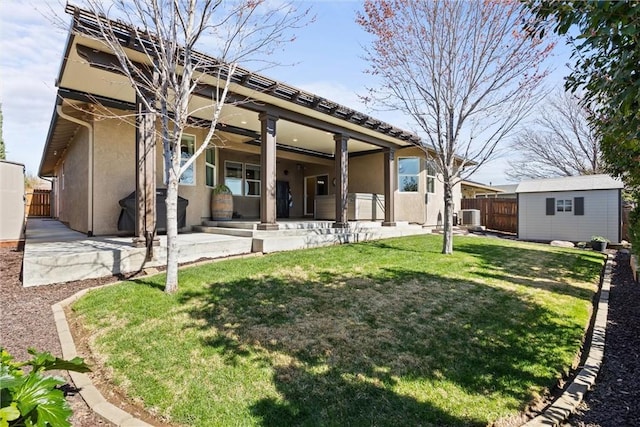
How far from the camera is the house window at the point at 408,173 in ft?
48.6

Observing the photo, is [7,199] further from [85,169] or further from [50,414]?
[50,414]

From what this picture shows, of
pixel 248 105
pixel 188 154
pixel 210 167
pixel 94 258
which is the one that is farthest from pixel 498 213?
pixel 94 258

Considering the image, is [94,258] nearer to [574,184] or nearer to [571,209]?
[571,209]

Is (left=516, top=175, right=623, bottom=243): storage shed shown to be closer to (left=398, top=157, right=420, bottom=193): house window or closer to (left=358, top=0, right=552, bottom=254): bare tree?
(left=398, top=157, right=420, bottom=193): house window

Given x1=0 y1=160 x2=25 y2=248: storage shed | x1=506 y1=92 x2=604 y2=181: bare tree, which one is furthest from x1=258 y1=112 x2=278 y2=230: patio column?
x1=506 y1=92 x2=604 y2=181: bare tree

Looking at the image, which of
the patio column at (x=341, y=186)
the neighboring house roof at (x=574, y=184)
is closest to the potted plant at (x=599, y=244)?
the neighboring house roof at (x=574, y=184)

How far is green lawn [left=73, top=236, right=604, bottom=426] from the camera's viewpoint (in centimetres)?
282

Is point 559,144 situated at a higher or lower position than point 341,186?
higher

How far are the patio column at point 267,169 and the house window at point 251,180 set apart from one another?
4.87 meters

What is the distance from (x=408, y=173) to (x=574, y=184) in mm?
8080

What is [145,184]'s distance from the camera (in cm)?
644

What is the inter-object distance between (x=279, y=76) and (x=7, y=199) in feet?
22.5

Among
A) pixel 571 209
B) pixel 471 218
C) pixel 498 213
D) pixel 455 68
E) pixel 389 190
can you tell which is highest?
pixel 455 68

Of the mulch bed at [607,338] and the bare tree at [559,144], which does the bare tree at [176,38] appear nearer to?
the mulch bed at [607,338]
